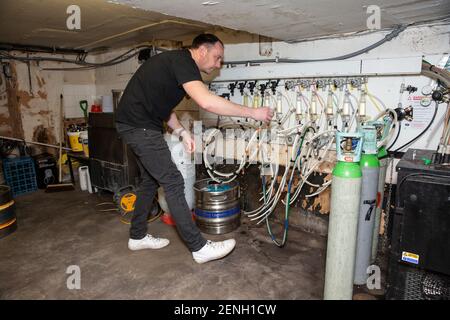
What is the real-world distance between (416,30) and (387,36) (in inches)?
6.7

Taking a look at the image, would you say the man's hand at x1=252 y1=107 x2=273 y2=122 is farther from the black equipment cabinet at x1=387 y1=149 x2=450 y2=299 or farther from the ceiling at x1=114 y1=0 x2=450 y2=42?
the black equipment cabinet at x1=387 y1=149 x2=450 y2=299

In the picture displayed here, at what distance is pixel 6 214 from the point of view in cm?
247

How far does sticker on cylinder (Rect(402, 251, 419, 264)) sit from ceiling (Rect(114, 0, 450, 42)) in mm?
1247

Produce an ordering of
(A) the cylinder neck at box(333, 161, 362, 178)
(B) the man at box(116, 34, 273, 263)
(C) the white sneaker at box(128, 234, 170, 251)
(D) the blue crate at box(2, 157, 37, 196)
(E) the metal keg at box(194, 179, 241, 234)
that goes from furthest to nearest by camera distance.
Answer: (D) the blue crate at box(2, 157, 37, 196)
(E) the metal keg at box(194, 179, 241, 234)
(C) the white sneaker at box(128, 234, 170, 251)
(B) the man at box(116, 34, 273, 263)
(A) the cylinder neck at box(333, 161, 362, 178)

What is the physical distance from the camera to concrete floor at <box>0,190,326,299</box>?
5.64ft

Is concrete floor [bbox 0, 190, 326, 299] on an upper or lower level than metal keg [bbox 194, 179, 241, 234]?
lower

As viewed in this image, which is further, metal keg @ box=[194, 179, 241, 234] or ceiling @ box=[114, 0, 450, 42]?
metal keg @ box=[194, 179, 241, 234]

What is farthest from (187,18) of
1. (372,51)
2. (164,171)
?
(372,51)

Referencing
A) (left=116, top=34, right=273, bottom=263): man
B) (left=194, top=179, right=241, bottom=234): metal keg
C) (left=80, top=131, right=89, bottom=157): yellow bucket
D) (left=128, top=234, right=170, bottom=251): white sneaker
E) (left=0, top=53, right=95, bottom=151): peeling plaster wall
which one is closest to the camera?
(left=116, top=34, right=273, bottom=263): man

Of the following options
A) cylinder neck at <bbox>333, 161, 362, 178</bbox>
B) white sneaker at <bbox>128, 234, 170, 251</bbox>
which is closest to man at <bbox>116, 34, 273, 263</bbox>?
white sneaker at <bbox>128, 234, 170, 251</bbox>

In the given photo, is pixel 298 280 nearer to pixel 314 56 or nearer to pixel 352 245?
pixel 352 245
